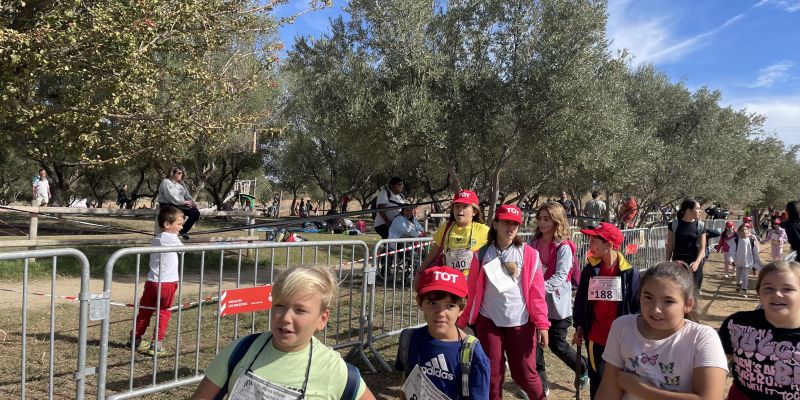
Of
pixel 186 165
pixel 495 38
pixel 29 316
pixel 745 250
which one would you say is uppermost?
pixel 495 38

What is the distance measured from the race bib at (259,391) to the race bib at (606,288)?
267cm

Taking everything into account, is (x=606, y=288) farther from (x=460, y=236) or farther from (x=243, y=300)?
(x=243, y=300)

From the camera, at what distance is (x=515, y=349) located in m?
3.71

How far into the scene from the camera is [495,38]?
13.9 meters

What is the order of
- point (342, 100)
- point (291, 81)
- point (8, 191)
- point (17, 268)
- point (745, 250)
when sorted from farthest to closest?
1. point (8, 191)
2. point (291, 81)
3. point (342, 100)
4. point (745, 250)
5. point (17, 268)

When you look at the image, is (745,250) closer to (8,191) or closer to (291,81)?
(291,81)

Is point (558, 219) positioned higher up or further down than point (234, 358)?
higher up

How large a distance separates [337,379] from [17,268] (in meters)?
9.90

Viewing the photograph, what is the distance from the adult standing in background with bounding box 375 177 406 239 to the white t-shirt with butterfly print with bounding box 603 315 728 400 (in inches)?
290

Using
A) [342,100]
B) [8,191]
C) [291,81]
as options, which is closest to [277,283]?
[342,100]

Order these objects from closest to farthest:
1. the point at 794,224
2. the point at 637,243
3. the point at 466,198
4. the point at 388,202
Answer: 1. the point at 466,198
2. the point at 794,224
3. the point at 388,202
4. the point at 637,243

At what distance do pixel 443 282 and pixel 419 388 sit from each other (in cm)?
52

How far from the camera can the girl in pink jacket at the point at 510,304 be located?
369 cm

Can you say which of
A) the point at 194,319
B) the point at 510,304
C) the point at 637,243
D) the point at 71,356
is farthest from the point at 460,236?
the point at 637,243
